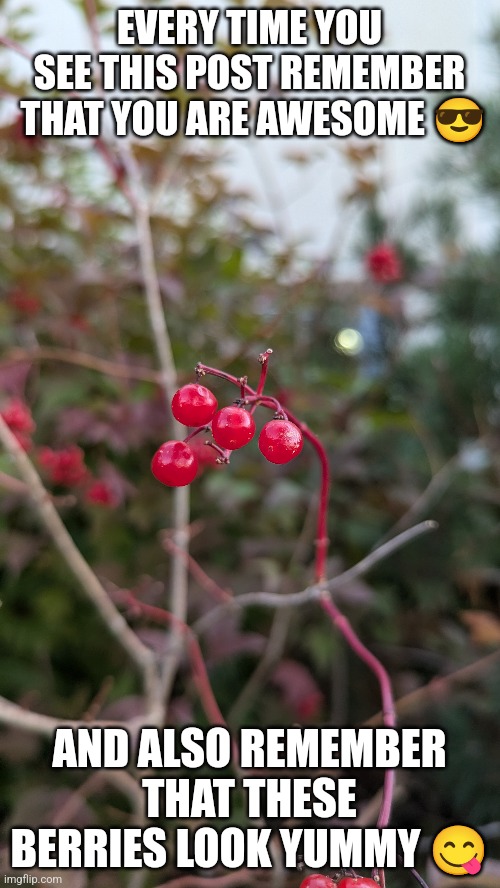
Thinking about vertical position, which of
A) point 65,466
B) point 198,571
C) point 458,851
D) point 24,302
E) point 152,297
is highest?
point 24,302

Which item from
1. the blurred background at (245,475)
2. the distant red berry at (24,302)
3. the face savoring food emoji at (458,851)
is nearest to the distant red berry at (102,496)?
the blurred background at (245,475)

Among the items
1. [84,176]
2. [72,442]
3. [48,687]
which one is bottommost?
[48,687]

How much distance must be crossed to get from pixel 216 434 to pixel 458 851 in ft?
1.10

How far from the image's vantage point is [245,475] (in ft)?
2.55

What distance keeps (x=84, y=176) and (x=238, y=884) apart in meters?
1.06

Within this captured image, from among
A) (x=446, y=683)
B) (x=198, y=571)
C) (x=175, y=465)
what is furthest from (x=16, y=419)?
(x=446, y=683)

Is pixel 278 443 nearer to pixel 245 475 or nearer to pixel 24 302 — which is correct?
pixel 245 475

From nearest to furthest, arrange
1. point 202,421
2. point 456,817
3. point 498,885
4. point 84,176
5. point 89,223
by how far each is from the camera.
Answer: point 202,421 → point 498,885 → point 456,817 → point 89,223 → point 84,176

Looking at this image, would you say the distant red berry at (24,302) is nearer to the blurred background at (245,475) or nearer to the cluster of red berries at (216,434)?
the blurred background at (245,475)

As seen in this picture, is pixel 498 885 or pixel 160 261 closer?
pixel 498 885

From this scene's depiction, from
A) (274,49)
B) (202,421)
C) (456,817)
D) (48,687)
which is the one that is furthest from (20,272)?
(456,817)

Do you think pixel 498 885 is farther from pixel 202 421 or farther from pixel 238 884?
pixel 202 421

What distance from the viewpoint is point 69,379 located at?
0.79 metres

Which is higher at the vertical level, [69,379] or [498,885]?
[69,379]
